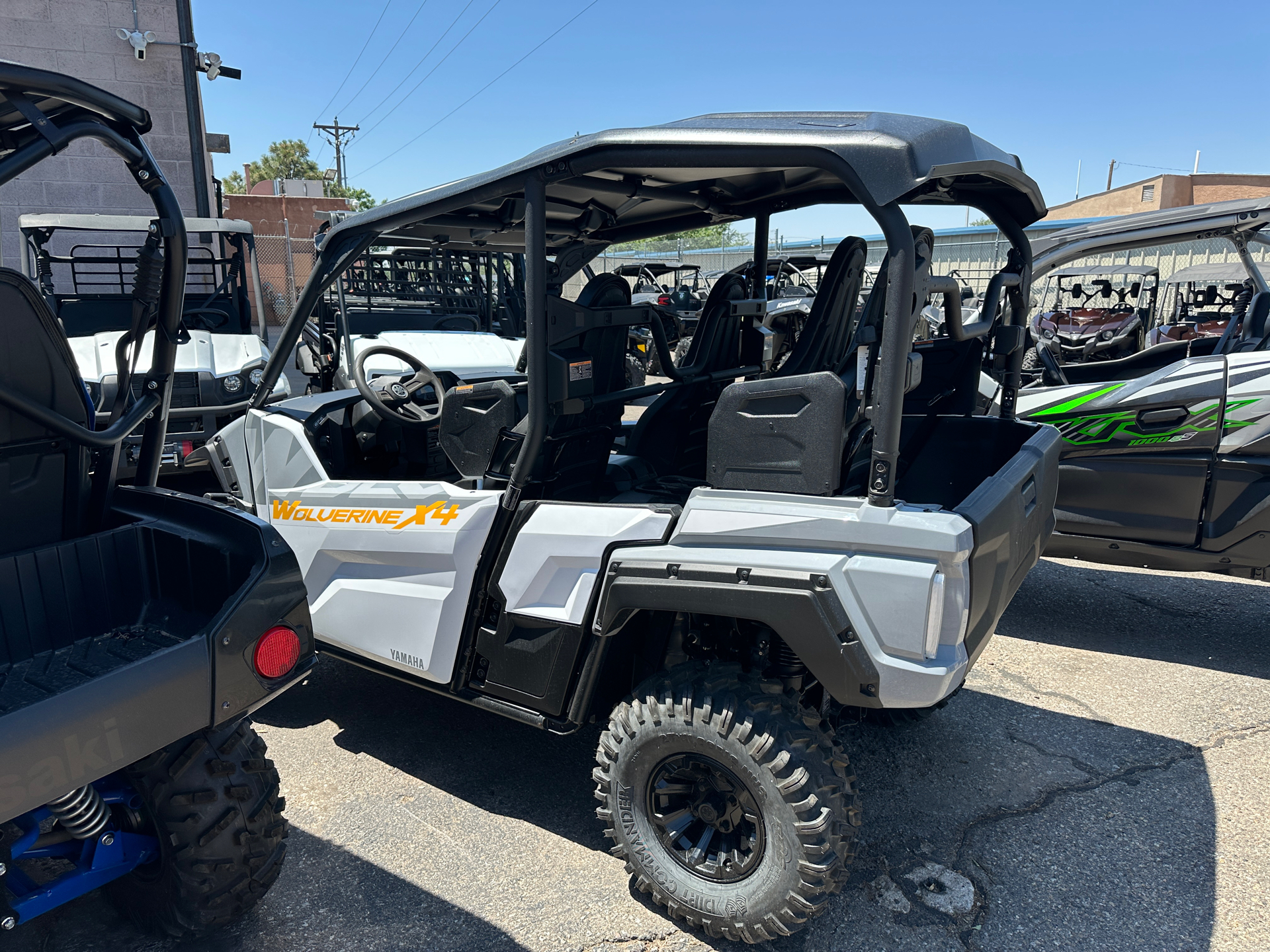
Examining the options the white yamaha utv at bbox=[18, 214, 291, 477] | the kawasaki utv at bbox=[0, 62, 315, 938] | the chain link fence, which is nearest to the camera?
the kawasaki utv at bbox=[0, 62, 315, 938]

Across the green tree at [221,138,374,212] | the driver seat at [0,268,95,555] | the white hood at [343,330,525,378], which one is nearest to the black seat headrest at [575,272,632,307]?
the driver seat at [0,268,95,555]

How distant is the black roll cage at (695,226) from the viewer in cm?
199

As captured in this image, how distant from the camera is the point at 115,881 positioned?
228cm

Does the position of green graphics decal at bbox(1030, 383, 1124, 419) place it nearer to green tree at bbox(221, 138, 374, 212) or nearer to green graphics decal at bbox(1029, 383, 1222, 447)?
green graphics decal at bbox(1029, 383, 1222, 447)

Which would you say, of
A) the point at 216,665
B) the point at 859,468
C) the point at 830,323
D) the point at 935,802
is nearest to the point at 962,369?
the point at 859,468

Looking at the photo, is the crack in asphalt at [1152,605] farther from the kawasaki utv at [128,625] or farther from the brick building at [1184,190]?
the brick building at [1184,190]

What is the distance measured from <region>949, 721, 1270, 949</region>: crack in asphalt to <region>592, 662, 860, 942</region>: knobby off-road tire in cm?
53

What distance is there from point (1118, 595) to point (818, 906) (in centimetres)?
361

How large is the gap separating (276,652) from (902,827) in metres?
2.04

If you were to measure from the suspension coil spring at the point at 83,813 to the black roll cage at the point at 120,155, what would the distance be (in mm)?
863

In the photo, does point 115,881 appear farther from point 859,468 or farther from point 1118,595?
point 1118,595

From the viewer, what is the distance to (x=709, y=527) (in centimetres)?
224

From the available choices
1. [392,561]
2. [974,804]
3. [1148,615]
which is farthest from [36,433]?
[1148,615]

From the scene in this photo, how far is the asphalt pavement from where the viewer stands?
7.68ft
